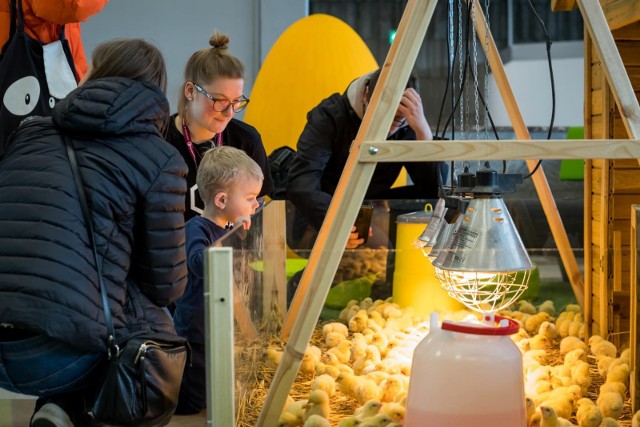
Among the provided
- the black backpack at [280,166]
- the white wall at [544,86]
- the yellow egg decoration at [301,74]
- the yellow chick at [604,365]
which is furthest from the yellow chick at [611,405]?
the white wall at [544,86]

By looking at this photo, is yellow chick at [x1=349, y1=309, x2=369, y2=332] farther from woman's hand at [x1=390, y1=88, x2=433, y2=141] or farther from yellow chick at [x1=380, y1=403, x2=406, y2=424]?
woman's hand at [x1=390, y1=88, x2=433, y2=141]

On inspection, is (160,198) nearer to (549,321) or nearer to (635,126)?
(635,126)

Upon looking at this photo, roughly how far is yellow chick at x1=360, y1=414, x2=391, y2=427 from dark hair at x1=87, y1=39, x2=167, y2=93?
863 millimetres

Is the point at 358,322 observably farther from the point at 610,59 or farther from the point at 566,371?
the point at 610,59

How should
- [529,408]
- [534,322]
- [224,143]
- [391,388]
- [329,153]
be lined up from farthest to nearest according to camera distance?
[329,153], [224,143], [534,322], [391,388], [529,408]

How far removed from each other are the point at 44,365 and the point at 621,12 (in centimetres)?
158

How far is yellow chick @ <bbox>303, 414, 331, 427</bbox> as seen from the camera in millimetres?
1652

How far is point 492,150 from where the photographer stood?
5.10 ft

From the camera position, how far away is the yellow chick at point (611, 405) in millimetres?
1803

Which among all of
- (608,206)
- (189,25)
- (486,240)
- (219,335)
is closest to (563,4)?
(608,206)

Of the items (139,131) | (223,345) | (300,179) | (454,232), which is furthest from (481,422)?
(300,179)

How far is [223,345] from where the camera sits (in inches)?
54.6

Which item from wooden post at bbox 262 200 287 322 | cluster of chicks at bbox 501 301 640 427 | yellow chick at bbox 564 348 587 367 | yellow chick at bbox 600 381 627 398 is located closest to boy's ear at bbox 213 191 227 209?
wooden post at bbox 262 200 287 322

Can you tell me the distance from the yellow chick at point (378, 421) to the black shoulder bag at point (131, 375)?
16.5 inches
